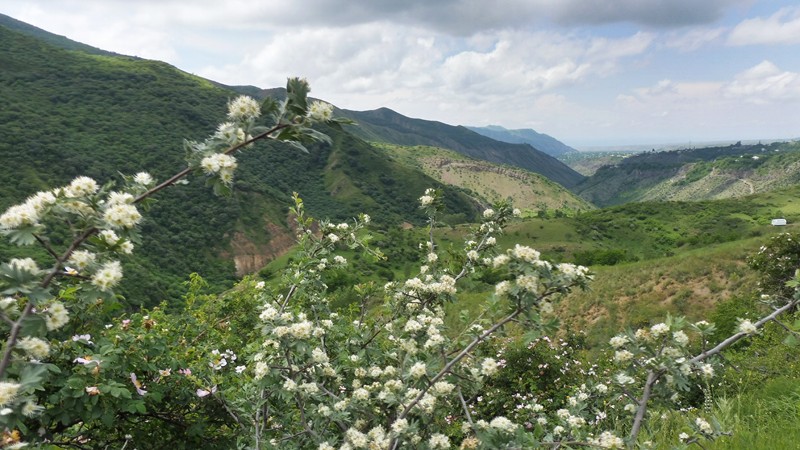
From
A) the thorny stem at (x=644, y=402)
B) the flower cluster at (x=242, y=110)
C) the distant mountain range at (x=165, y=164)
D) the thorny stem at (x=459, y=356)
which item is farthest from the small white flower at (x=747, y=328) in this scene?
the distant mountain range at (x=165, y=164)

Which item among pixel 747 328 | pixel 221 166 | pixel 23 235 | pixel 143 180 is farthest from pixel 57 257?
pixel 747 328

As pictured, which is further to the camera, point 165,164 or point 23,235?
point 165,164

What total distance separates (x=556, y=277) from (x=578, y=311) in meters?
26.7

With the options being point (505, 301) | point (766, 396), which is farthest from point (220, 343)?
point (766, 396)

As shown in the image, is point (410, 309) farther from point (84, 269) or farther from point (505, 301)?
point (84, 269)

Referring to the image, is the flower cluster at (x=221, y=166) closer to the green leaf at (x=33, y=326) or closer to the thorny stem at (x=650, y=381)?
the green leaf at (x=33, y=326)

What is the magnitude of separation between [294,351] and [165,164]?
125m

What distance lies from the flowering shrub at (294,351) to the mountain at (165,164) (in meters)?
51.2

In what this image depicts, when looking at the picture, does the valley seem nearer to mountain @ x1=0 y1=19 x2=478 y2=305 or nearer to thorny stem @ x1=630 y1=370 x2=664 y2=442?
thorny stem @ x1=630 y1=370 x2=664 y2=442

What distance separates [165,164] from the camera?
363 ft

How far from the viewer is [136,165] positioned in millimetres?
107250

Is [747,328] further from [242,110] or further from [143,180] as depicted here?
[143,180]

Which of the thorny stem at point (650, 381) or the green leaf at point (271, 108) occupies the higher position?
the green leaf at point (271, 108)

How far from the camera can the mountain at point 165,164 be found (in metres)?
87.4
